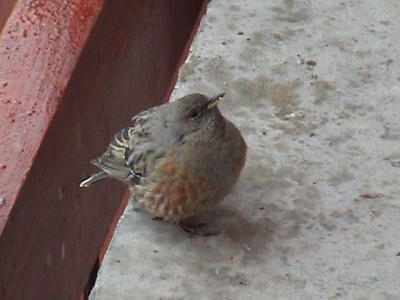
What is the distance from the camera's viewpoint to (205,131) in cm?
326

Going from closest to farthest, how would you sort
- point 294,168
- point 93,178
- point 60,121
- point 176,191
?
point 60,121 → point 176,191 → point 294,168 → point 93,178

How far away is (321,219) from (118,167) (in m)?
0.85

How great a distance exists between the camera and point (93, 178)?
138 inches

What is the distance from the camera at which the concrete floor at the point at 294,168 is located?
2.97 metres

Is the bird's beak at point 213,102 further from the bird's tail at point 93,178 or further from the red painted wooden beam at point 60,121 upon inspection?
the bird's tail at point 93,178

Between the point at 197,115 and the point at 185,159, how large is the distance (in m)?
0.19

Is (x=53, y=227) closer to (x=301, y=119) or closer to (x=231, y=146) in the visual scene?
(x=231, y=146)

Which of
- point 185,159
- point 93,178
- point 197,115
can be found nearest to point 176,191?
point 185,159

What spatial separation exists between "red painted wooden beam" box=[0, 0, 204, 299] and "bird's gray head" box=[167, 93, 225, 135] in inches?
13.5

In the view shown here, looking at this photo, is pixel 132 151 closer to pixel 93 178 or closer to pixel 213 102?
pixel 93 178

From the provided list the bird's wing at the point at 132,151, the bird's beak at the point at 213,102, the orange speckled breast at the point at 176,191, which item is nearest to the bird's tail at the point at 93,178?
the bird's wing at the point at 132,151

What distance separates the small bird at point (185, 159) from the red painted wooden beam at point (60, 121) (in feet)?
0.82

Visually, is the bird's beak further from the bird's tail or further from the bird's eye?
the bird's tail

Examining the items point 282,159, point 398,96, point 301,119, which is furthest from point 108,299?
point 398,96
